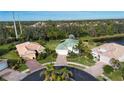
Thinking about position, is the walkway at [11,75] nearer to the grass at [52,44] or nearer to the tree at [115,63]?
the grass at [52,44]

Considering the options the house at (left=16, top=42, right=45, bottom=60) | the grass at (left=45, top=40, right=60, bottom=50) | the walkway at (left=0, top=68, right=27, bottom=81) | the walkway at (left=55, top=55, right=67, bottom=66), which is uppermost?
the grass at (left=45, top=40, right=60, bottom=50)

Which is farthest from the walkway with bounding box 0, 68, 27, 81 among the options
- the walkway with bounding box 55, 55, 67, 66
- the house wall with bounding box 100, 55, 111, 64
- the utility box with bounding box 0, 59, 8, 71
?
the house wall with bounding box 100, 55, 111, 64

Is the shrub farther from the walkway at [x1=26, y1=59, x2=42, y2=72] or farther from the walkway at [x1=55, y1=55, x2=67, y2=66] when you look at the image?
the walkway at [x1=26, y1=59, x2=42, y2=72]

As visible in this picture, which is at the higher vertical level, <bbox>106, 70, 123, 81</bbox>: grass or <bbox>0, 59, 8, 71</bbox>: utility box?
<bbox>0, 59, 8, 71</bbox>: utility box

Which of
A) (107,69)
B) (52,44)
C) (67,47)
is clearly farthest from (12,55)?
(107,69)

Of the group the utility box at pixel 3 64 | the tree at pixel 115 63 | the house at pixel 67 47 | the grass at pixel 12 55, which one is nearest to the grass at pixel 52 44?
the house at pixel 67 47
